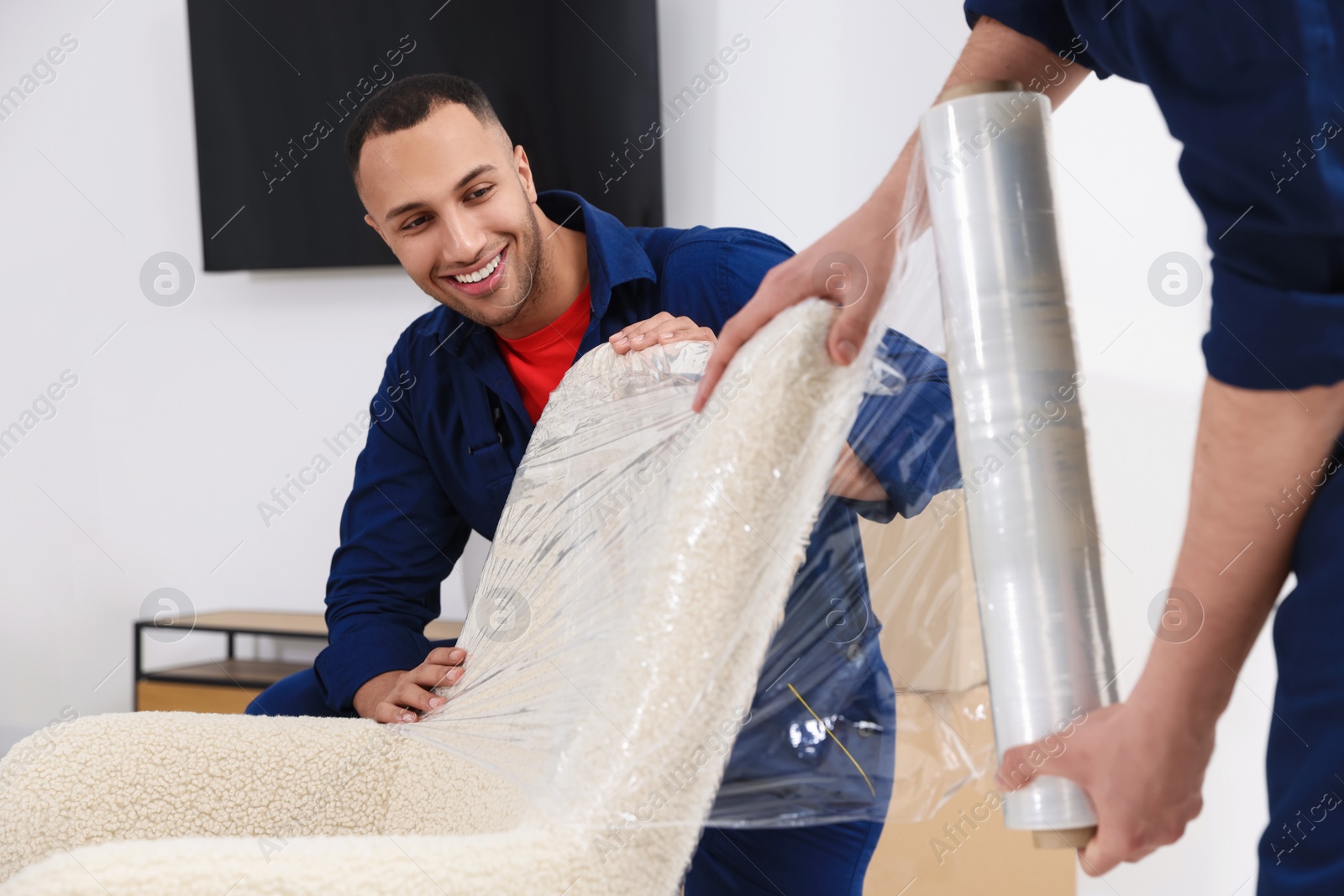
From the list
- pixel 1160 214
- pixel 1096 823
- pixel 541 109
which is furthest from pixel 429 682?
pixel 541 109

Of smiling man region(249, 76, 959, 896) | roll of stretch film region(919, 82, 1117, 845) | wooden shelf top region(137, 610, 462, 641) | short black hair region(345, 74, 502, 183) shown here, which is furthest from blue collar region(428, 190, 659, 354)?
wooden shelf top region(137, 610, 462, 641)

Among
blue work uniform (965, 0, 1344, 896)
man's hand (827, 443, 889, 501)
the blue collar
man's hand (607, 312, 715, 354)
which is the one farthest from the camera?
the blue collar

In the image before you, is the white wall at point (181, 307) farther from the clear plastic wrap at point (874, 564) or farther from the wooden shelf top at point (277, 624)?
the clear plastic wrap at point (874, 564)

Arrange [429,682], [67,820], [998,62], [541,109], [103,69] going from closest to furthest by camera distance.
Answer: [998,62], [67,820], [429,682], [541,109], [103,69]

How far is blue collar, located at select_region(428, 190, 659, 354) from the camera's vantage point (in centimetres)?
127

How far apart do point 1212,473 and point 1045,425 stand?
71 mm

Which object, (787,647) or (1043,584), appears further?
(787,647)

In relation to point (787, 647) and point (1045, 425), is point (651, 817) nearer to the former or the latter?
point (787, 647)

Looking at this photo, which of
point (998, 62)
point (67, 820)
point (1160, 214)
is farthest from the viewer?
point (1160, 214)

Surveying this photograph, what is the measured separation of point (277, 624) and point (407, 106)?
163cm

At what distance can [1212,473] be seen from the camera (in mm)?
437

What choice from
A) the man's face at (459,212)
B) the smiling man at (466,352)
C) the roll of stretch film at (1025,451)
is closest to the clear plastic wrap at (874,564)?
the roll of stretch film at (1025,451)

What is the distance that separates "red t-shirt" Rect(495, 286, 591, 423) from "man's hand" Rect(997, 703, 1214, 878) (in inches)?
38.2

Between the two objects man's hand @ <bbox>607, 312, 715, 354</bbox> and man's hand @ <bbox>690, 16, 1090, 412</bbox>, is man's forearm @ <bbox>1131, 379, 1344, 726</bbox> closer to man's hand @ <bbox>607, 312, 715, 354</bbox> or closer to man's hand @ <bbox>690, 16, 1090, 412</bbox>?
man's hand @ <bbox>690, 16, 1090, 412</bbox>
